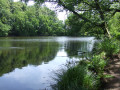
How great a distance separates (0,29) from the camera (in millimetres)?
57031

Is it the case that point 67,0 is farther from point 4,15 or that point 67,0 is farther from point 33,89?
point 4,15

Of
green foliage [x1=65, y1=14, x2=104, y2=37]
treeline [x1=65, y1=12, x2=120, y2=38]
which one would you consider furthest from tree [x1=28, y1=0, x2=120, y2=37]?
green foliage [x1=65, y1=14, x2=104, y2=37]

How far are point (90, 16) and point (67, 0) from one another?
228 centimetres

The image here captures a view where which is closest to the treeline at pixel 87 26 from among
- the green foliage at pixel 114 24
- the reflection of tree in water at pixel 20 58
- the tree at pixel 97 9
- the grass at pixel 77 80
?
the green foliage at pixel 114 24

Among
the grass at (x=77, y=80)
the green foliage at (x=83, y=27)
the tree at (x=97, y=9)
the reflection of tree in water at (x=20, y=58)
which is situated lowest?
the reflection of tree in water at (x=20, y=58)

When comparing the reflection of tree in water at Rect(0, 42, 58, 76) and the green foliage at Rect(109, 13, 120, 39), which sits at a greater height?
the green foliage at Rect(109, 13, 120, 39)

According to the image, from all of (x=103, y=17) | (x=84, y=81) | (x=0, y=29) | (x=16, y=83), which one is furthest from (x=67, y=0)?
(x=0, y=29)

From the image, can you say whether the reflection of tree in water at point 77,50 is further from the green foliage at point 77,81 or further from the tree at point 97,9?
the green foliage at point 77,81

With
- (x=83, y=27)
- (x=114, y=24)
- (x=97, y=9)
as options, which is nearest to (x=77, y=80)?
(x=97, y=9)

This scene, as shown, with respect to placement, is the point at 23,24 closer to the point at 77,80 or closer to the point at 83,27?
the point at 83,27

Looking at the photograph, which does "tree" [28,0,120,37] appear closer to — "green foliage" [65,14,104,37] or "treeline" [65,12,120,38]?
"treeline" [65,12,120,38]

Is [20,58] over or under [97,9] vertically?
under

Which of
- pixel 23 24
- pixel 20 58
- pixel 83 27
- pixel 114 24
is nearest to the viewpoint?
pixel 83 27

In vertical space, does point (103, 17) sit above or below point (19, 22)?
below
